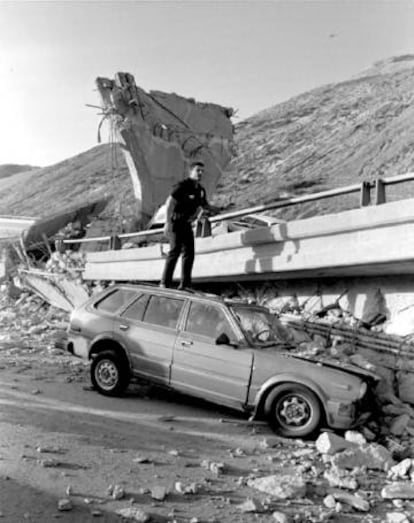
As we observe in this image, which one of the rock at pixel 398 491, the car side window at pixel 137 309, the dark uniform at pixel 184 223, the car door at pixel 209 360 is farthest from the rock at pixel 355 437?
the dark uniform at pixel 184 223

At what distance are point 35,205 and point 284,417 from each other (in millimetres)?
48471

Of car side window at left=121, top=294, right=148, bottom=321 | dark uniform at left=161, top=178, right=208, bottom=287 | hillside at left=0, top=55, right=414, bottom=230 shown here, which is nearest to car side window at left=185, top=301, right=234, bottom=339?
car side window at left=121, top=294, right=148, bottom=321

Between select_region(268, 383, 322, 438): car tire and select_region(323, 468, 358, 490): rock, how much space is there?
94 centimetres

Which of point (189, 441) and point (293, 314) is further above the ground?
point (293, 314)

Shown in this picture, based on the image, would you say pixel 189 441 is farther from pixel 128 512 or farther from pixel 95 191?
pixel 95 191

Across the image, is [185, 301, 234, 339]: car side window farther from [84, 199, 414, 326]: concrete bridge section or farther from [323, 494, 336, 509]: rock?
[323, 494, 336, 509]: rock

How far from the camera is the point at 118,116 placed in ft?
61.7

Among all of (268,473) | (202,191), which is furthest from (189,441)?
(202,191)

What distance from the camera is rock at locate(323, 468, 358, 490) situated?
15.1ft

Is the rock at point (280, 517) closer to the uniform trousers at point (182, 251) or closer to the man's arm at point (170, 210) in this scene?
the uniform trousers at point (182, 251)

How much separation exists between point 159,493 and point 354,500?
58.8 inches

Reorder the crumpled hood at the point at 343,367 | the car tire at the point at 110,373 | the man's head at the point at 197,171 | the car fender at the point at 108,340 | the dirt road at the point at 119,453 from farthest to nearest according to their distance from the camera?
the man's head at the point at 197,171 < the car fender at the point at 108,340 < the car tire at the point at 110,373 < the crumpled hood at the point at 343,367 < the dirt road at the point at 119,453

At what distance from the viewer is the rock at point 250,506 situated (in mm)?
4031

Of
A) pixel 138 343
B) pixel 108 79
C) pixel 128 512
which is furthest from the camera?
pixel 108 79
